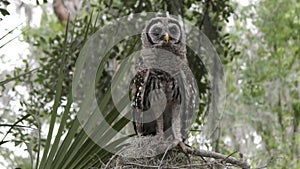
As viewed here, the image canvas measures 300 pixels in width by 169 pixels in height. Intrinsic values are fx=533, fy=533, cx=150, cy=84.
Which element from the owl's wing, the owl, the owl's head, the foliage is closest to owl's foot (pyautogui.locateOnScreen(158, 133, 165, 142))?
the owl

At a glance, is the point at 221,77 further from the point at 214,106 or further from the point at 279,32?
the point at 279,32

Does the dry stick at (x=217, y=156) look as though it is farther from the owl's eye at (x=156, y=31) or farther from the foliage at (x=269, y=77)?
the foliage at (x=269, y=77)

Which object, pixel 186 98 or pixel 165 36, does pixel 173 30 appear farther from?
pixel 186 98

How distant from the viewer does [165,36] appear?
243 cm

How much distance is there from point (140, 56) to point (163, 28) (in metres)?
0.17

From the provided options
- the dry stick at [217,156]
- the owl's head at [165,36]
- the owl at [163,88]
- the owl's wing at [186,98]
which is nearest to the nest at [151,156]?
the dry stick at [217,156]

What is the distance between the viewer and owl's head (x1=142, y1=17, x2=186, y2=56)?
96.3 inches

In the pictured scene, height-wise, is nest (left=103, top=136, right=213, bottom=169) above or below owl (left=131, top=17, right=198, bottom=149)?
below

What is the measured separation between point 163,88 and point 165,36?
25 cm

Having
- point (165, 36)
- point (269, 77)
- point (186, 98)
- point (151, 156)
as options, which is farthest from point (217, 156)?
point (269, 77)

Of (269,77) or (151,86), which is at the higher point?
(269,77)

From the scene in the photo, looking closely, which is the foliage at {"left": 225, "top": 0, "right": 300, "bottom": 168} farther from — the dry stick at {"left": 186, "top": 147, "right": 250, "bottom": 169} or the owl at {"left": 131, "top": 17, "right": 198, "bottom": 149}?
the dry stick at {"left": 186, "top": 147, "right": 250, "bottom": 169}

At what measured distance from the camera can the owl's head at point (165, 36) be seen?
2447 millimetres

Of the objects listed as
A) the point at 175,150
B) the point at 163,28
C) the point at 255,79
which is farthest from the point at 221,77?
the point at 255,79
